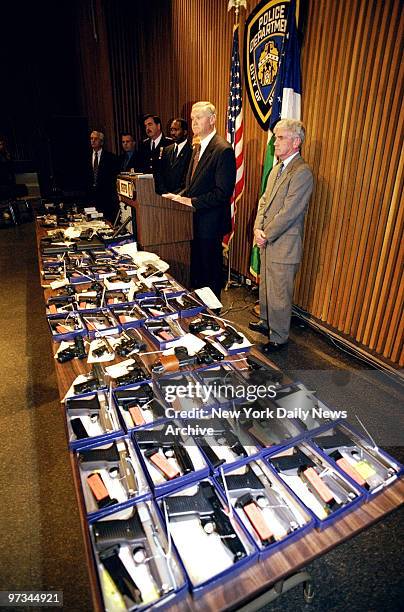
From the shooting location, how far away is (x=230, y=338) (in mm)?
1605

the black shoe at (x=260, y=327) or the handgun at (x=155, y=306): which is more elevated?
the handgun at (x=155, y=306)

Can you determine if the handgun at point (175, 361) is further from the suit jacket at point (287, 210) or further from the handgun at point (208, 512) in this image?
the suit jacket at point (287, 210)

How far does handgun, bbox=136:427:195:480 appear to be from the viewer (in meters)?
1.01

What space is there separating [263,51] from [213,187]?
162 centimetres

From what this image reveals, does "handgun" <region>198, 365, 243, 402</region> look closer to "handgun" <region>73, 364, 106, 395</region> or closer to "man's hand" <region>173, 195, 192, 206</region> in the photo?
"handgun" <region>73, 364, 106, 395</region>

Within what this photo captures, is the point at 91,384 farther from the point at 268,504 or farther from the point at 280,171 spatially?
the point at 280,171

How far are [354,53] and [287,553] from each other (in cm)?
303

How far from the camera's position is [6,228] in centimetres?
682

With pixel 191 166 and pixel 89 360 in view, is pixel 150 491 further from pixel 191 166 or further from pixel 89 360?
pixel 191 166

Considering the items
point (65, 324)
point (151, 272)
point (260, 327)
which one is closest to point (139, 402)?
point (65, 324)

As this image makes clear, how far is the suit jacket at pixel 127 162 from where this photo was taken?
454 cm

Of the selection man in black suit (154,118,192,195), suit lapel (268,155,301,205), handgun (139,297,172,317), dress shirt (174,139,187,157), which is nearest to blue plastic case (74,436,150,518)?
handgun (139,297,172,317)

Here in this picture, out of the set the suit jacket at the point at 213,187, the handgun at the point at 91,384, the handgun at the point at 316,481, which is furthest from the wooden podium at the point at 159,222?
the handgun at the point at 316,481

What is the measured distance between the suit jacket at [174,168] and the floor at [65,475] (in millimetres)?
1357
